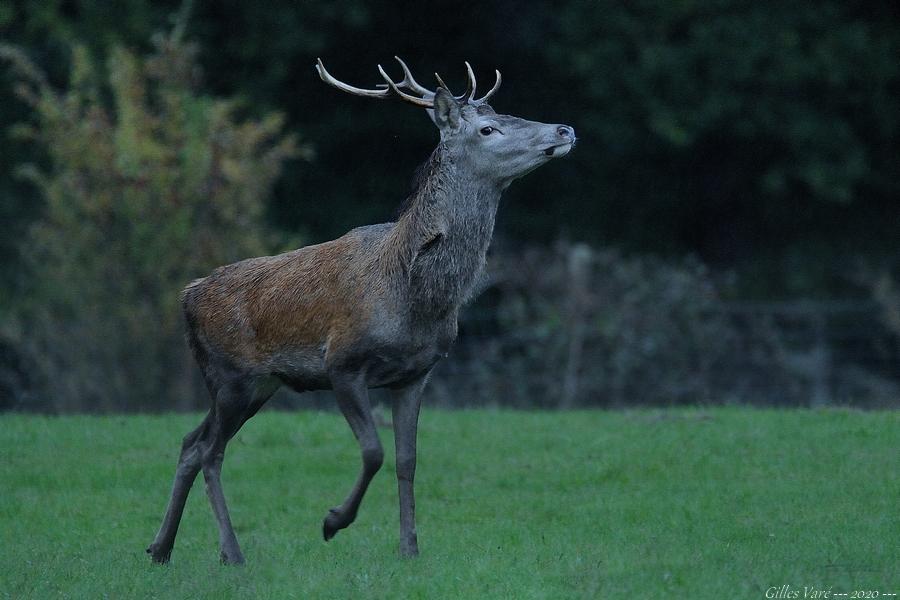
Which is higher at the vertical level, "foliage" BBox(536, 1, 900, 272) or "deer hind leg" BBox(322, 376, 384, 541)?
"foliage" BBox(536, 1, 900, 272)

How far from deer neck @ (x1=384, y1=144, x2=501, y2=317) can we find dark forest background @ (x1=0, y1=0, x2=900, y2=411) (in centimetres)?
799

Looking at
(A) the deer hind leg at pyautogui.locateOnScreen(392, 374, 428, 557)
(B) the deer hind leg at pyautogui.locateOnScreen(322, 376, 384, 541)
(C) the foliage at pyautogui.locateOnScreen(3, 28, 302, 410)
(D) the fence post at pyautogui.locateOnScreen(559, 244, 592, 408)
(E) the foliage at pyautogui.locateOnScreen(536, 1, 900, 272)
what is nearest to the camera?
(B) the deer hind leg at pyautogui.locateOnScreen(322, 376, 384, 541)

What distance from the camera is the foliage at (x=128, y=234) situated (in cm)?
1532

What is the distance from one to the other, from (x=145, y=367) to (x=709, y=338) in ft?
21.7

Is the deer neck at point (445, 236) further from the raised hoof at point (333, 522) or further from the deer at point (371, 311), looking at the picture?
the raised hoof at point (333, 522)

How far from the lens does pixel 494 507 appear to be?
8.99 m

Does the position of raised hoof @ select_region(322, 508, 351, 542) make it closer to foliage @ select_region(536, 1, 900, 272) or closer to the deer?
the deer

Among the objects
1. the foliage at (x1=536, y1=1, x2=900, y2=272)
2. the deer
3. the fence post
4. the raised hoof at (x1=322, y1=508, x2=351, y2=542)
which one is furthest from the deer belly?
the foliage at (x1=536, y1=1, x2=900, y2=272)

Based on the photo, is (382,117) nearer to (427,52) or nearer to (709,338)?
(427,52)

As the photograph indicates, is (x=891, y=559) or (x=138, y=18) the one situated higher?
(x=138, y=18)

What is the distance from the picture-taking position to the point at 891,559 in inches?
276

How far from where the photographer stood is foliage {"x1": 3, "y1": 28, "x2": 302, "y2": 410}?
15.3m

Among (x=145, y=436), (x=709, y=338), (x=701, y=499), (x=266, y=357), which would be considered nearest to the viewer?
(x=266, y=357)

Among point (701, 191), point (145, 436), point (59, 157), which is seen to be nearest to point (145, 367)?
point (59, 157)
